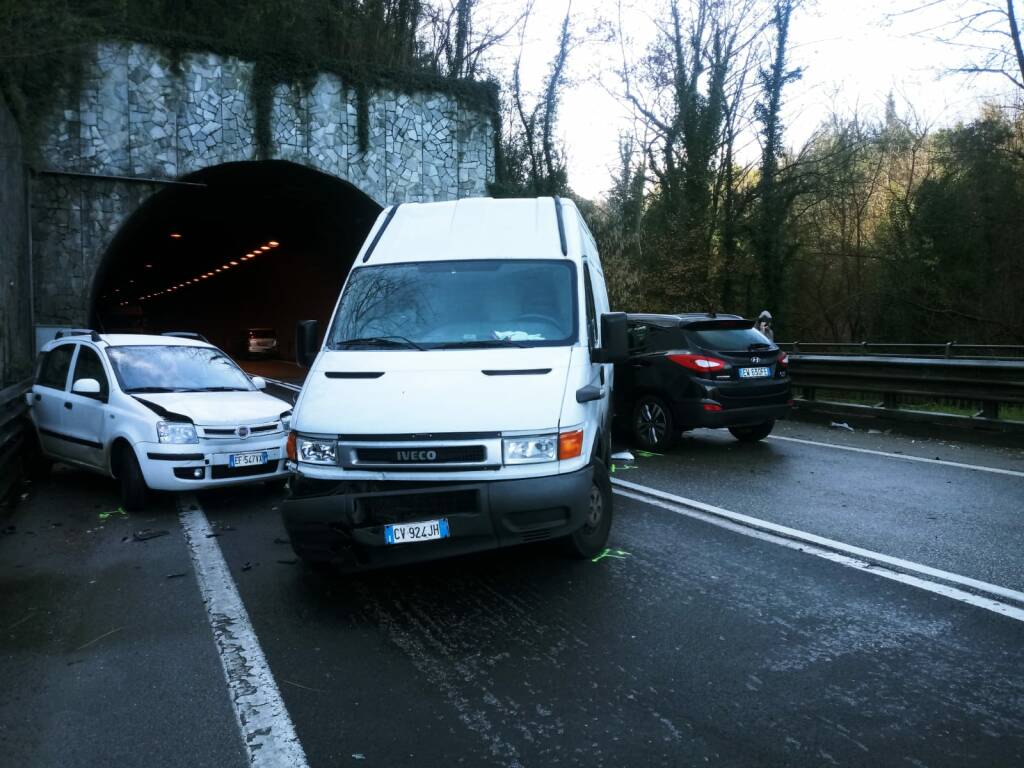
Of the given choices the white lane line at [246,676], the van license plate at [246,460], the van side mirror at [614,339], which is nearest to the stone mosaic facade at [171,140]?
the van license plate at [246,460]

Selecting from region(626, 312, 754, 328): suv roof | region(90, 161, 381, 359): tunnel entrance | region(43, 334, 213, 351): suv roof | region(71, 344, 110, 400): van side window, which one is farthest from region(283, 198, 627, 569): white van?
region(90, 161, 381, 359): tunnel entrance

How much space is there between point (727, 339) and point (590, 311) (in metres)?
4.59

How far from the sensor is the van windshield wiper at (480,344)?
5488 mm

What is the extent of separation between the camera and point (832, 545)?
5.83 m

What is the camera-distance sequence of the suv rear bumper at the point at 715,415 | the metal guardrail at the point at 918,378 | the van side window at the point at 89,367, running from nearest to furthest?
the van side window at the point at 89,367 → the suv rear bumper at the point at 715,415 → the metal guardrail at the point at 918,378

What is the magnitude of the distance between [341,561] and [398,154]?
1768 cm

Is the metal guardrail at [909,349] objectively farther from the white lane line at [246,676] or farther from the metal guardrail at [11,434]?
the metal guardrail at [11,434]

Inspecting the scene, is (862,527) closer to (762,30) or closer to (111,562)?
(111,562)

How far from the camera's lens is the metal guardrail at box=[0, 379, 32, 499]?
778 cm

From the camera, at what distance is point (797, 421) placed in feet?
46.6

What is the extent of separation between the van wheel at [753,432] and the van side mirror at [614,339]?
5.90 meters

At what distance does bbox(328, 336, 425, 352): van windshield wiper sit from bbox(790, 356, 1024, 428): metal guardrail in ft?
29.3

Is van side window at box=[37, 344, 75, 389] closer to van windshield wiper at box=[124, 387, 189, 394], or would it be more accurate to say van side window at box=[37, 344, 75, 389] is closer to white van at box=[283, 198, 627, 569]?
van windshield wiper at box=[124, 387, 189, 394]

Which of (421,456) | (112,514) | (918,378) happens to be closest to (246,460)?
(112,514)
